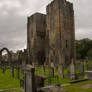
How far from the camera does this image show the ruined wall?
1165 inches

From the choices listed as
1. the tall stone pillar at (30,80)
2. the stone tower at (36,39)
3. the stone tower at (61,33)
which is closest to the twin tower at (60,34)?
the stone tower at (61,33)

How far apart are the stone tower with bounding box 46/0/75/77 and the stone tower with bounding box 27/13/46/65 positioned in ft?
22.2

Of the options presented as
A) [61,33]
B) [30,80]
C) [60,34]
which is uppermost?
[61,33]

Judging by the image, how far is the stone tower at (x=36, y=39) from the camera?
39.2 metres

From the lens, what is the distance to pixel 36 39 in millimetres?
39969

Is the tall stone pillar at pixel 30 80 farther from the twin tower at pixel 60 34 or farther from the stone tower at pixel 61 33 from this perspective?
the stone tower at pixel 61 33

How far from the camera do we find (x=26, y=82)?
6.34 meters

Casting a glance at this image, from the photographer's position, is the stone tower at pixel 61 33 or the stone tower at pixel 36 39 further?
the stone tower at pixel 36 39

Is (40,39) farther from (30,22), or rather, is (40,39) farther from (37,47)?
(30,22)

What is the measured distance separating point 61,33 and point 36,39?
12256mm

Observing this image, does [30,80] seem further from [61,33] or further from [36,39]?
[36,39]

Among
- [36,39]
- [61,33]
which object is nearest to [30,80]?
[61,33]

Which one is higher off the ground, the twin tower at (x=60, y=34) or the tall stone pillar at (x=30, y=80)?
the twin tower at (x=60, y=34)

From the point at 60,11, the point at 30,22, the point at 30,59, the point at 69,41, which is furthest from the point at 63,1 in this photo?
the point at 30,59
